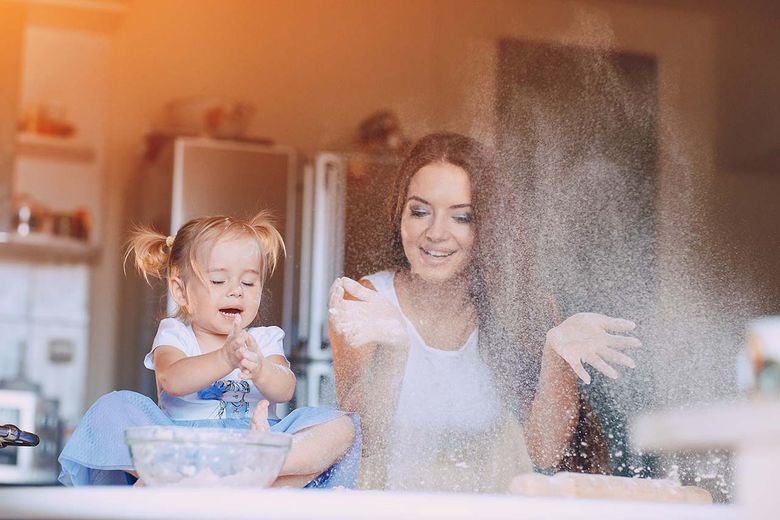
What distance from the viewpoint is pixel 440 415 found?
1.96 m

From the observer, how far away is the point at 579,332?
2.00 metres

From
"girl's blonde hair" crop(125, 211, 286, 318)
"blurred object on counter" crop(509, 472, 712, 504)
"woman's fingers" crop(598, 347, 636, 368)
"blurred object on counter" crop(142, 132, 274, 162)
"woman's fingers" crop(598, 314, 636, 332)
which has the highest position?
"blurred object on counter" crop(142, 132, 274, 162)

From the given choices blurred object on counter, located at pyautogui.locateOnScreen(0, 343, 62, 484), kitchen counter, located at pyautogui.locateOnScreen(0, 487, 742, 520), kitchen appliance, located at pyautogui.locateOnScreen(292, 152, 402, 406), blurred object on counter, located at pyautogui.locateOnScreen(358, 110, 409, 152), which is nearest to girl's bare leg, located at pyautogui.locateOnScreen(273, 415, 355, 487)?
kitchen appliance, located at pyautogui.locateOnScreen(292, 152, 402, 406)

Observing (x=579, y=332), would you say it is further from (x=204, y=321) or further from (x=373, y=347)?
(x=204, y=321)

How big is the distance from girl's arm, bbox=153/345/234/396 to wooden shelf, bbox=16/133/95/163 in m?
1.86

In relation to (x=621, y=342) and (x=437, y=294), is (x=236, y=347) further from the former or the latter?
(x=621, y=342)

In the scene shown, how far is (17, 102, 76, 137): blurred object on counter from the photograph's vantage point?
3346 millimetres

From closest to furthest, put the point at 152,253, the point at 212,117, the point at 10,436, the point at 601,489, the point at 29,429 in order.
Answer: the point at 10,436, the point at 601,489, the point at 152,253, the point at 212,117, the point at 29,429

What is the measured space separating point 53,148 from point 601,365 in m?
2.03

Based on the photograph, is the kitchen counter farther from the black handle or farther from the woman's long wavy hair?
the woman's long wavy hair

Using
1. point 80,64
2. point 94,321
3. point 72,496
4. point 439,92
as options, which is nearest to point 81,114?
point 80,64

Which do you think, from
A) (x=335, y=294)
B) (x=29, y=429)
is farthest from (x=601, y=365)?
Result: (x=29, y=429)

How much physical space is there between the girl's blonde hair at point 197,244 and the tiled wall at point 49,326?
1585mm

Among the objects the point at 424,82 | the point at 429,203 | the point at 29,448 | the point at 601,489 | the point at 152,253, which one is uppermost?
the point at 424,82
